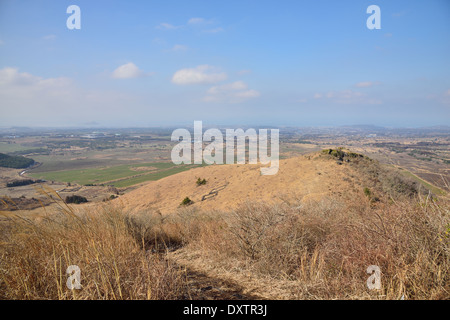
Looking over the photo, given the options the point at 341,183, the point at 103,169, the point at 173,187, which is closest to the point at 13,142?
the point at 103,169

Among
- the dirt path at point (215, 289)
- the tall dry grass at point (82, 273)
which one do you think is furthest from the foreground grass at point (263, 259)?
the dirt path at point (215, 289)

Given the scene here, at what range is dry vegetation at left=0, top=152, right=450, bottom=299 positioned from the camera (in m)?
2.21

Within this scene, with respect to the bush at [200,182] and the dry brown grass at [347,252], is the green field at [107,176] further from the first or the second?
the dry brown grass at [347,252]

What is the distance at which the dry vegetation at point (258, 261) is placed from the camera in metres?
2.21

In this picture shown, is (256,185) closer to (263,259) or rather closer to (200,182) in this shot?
(200,182)

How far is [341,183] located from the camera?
1484 cm

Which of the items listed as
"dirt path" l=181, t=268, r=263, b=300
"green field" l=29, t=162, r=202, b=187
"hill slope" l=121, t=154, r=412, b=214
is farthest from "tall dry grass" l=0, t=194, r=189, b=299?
"green field" l=29, t=162, r=202, b=187

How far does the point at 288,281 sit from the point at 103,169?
63.6m

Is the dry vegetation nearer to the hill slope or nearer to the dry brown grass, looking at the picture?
the dry brown grass
